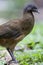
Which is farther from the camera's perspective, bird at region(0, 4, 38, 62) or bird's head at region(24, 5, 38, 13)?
bird's head at region(24, 5, 38, 13)

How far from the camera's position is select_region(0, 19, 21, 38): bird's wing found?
791cm

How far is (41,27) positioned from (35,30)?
0.68 m

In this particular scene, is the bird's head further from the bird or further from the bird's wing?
the bird's wing

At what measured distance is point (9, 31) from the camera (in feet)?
26.2

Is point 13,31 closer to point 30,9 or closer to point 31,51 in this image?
point 31,51

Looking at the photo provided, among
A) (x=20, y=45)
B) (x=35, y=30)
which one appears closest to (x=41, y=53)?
(x=20, y=45)

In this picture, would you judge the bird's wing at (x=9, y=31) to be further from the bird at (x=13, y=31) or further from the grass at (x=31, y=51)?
the grass at (x=31, y=51)

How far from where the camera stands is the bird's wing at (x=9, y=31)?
311 inches

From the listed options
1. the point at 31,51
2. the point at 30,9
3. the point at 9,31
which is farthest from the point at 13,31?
the point at 30,9

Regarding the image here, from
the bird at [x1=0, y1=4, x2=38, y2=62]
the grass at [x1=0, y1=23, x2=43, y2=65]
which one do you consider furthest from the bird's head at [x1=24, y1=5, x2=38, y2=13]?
the grass at [x1=0, y1=23, x2=43, y2=65]

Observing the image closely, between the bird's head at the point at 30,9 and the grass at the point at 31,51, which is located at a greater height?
the bird's head at the point at 30,9

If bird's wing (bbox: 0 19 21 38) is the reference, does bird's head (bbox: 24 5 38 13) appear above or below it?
above

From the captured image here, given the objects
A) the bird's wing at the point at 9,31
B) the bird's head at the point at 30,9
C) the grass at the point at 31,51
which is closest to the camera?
the grass at the point at 31,51

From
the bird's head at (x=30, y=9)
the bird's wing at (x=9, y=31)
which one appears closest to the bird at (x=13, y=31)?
the bird's wing at (x=9, y=31)
